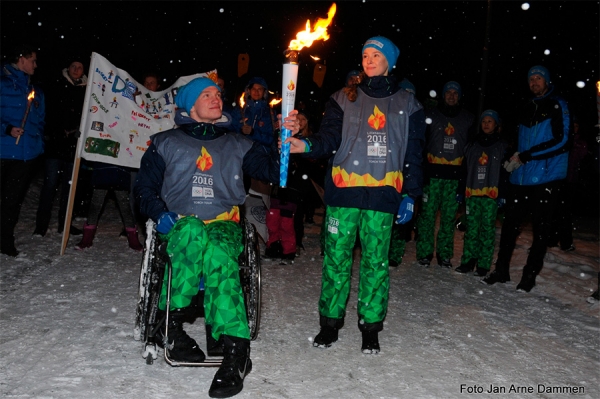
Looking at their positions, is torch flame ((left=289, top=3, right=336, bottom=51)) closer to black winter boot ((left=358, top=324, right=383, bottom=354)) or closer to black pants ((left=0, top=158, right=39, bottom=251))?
black winter boot ((left=358, top=324, right=383, bottom=354))

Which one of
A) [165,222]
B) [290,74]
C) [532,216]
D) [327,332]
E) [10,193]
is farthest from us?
[10,193]

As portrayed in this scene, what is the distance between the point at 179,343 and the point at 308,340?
1.02 metres

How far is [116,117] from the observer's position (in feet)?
21.2

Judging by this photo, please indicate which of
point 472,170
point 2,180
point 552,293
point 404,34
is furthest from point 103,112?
point 404,34

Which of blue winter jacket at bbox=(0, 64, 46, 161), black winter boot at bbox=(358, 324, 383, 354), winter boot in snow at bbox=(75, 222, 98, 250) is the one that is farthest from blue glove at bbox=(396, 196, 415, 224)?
blue winter jacket at bbox=(0, 64, 46, 161)

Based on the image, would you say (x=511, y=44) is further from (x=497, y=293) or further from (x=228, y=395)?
(x=228, y=395)

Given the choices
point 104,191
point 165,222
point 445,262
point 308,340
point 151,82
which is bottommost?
point 308,340

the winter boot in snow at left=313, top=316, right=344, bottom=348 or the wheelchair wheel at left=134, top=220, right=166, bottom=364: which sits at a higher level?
the wheelchair wheel at left=134, top=220, right=166, bottom=364

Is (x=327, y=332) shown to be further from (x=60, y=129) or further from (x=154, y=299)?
(x=60, y=129)

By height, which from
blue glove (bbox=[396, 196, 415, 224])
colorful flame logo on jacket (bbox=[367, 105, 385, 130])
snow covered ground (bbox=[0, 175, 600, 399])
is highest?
colorful flame logo on jacket (bbox=[367, 105, 385, 130])

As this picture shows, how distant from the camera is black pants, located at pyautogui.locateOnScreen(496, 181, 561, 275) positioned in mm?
5711

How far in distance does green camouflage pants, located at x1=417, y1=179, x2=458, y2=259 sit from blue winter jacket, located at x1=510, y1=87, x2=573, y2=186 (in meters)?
1.00

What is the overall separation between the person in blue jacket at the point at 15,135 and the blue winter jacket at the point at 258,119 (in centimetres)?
224

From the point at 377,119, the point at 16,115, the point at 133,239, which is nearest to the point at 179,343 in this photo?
the point at 377,119
